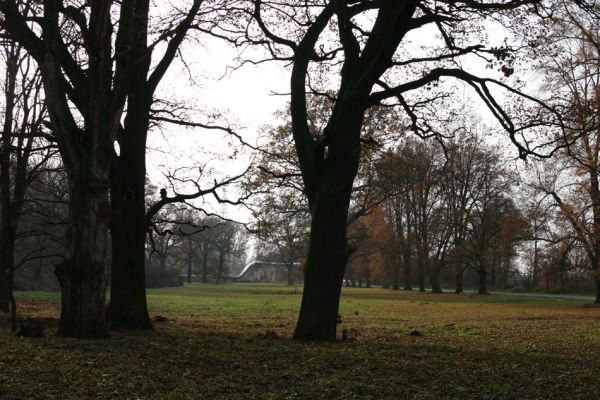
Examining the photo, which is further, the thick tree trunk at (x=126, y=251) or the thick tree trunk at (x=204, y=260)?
the thick tree trunk at (x=204, y=260)

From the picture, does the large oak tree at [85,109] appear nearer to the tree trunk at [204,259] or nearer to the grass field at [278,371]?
the grass field at [278,371]

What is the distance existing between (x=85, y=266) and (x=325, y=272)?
4.05 meters

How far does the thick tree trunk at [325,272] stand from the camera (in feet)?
32.7

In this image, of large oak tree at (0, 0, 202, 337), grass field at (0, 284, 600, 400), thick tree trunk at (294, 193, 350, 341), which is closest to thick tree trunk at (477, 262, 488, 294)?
grass field at (0, 284, 600, 400)

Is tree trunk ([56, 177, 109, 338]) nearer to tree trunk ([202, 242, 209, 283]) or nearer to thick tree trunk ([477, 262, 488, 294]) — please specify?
thick tree trunk ([477, 262, 488, 294])

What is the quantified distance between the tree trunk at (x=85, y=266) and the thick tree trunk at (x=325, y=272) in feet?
11.5

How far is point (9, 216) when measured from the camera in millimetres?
12109

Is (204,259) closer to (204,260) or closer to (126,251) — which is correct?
(204,260)

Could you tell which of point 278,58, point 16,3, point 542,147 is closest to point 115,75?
point 16,3

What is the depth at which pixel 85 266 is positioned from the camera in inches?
344

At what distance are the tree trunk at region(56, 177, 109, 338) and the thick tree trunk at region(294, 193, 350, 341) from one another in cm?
349

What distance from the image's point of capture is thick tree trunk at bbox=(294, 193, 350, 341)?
9.97m

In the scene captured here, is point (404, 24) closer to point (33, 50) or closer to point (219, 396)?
point (33, 50)

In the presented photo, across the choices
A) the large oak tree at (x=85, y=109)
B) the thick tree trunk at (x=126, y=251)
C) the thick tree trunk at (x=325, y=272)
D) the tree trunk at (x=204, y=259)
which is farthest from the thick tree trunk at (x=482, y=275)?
the tree trunk at (x=204, y=259)
